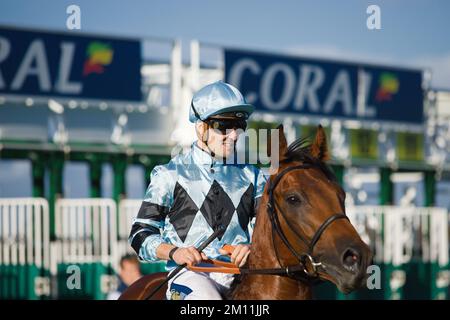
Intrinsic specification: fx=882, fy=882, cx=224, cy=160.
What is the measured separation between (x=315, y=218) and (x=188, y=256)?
577 mm

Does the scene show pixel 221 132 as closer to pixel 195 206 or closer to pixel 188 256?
pixel 195 206

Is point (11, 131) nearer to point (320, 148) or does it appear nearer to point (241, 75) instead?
point (241, 75)

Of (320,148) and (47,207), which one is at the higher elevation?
(320,148)

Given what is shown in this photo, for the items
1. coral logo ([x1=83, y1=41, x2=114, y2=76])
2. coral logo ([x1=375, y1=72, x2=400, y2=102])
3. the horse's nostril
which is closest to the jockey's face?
the horse's nostril

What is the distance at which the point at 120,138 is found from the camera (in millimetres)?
12375

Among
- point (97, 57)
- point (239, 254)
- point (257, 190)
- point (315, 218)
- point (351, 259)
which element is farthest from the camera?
point (97, 57)

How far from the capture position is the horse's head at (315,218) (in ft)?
11.6

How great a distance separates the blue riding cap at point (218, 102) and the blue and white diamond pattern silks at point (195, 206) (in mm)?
213

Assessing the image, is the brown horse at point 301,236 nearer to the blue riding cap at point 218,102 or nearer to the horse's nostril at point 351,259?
the horse's nostril at point 351,259

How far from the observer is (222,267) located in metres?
4.00

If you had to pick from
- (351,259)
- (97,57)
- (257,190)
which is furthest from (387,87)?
(351,259)

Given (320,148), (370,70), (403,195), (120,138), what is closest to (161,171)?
(320,148)

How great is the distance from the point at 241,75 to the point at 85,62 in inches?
101
